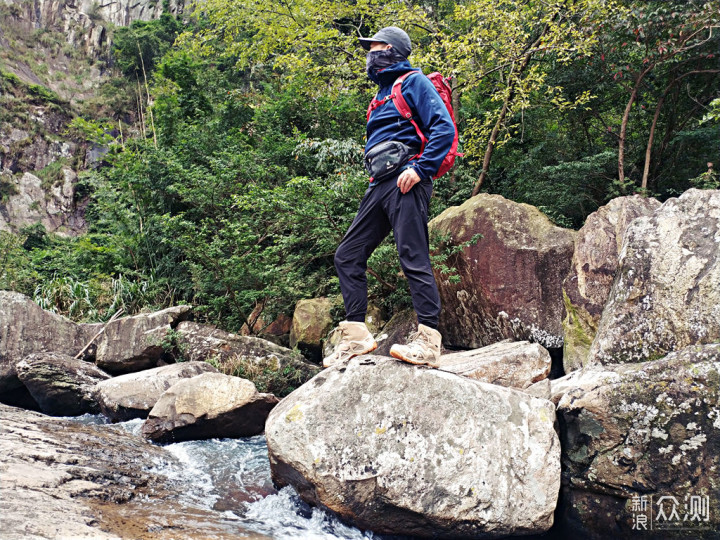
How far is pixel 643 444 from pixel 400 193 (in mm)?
2074

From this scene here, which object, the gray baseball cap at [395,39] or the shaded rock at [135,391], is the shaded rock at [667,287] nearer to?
the gray baseball cap at [395,39]

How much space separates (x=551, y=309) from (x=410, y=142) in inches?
148

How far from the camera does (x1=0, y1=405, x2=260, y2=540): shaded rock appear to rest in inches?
96.5

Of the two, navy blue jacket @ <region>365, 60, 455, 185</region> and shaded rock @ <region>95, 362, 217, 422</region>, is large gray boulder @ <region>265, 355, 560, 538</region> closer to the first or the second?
navy blue jacket @ <region>365, 60, 455, 185</region>

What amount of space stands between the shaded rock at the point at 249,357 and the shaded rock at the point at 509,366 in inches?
89.8

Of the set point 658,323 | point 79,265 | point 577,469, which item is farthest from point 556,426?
point 79,265

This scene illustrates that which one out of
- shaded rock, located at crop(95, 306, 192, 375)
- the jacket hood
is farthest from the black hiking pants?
shaded rock, located at crop(95, 306, 192, 375)

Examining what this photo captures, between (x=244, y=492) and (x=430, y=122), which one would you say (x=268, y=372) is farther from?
(x=430, y=122)

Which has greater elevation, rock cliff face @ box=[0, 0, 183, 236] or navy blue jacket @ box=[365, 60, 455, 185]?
rock cliff face @ box=[0, 0, 183, 236]

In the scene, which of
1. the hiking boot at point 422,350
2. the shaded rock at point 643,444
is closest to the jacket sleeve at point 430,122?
the hiking boot at point 422,350

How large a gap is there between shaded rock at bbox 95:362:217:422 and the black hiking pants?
121 inches

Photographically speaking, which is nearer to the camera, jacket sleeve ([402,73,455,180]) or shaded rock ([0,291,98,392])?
jacket sleeve ([402,73,455,180])

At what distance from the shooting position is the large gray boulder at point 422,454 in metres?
2.84

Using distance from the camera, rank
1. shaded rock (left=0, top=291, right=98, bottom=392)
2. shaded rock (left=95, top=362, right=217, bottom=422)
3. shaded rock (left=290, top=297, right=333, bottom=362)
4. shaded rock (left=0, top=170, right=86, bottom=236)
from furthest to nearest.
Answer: shaded rock (left=0, top=170, right=86, bottom=236), shaded rock (left=290, top=297, right=333, bottom=362), shaded rock (left=0, top=291, right=98, bottom=392), shaded rock (left=95, top=362, right=217, bottom=422)
